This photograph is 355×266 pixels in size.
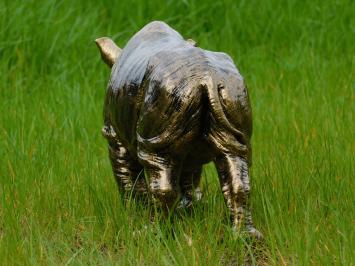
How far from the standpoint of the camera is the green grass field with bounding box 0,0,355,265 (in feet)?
11.1

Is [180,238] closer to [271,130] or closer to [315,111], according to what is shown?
[271,130]

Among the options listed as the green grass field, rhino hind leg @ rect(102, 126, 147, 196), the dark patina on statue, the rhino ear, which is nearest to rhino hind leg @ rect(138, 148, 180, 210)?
the dark patina on statue

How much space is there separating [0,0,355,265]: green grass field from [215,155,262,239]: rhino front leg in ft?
0.23

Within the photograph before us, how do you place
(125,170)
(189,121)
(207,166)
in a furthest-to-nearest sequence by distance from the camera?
1. (207,166)
2. (125,170)
3. (189,121)

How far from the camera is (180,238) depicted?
3.45 m

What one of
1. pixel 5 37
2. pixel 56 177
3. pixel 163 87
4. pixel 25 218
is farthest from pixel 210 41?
pixel 163 87

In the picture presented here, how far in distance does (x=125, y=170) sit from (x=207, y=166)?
904 millimetres

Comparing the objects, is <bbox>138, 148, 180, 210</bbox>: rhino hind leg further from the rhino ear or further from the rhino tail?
the rhino ear

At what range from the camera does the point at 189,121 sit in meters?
3.24

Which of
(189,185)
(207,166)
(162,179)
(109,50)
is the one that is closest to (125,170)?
(189,185)

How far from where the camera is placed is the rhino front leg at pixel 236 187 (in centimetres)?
326

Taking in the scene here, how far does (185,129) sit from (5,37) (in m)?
3.17

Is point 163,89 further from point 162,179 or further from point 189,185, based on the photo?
point 189,185

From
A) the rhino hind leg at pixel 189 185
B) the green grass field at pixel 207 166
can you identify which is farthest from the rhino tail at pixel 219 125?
the rhino hind leg at pixel 189 185
